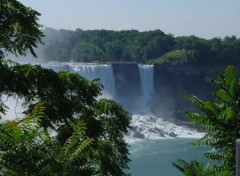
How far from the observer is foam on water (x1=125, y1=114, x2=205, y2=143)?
177ft

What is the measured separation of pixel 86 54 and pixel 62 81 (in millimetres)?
97152

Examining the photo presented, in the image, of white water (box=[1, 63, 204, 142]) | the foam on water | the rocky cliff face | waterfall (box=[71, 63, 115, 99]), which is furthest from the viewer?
the rocky cliff face

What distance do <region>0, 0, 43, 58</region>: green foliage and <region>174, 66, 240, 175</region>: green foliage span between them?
9.10ft

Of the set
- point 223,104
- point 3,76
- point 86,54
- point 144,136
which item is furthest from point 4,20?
point 86,54

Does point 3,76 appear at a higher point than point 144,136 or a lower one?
higher

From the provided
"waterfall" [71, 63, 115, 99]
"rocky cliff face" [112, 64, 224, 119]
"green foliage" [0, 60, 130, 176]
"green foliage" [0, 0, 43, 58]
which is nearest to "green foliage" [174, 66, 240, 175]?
"green foliage" [0, 60, 130, 176]

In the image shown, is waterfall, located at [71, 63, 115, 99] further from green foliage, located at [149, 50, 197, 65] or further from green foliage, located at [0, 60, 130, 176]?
green foliage, located at [0, 60, 130, 176]

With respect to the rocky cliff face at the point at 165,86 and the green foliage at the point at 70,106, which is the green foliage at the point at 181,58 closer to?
the rocky cliff face at the point at 165,86

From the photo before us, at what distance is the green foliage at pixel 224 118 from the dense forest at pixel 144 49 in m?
85.8

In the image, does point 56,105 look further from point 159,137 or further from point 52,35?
point 52,35

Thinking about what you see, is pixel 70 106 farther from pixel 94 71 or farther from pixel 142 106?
pixel 142 106

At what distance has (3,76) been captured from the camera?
6070 millimetres

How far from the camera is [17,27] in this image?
6.11 metres

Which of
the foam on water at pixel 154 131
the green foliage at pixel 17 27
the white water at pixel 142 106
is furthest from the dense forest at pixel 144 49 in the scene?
the green foliage at pixel 17 27
